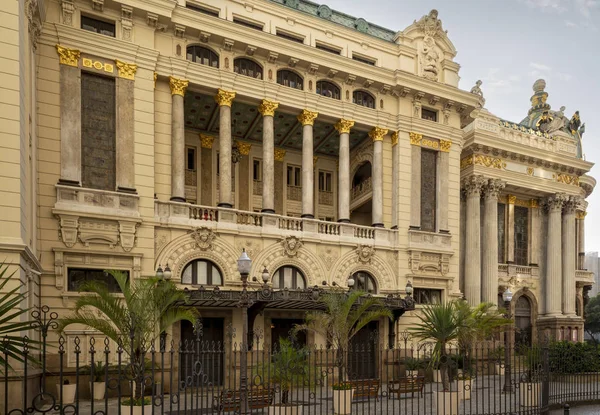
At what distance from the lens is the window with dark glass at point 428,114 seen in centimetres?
3177

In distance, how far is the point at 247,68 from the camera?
88.3 ft

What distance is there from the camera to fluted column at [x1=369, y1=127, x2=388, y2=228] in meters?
29.6

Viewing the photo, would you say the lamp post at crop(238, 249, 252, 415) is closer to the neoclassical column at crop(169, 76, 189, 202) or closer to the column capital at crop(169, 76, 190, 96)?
A: the neoclassical column at crop(169, 76, 189, 202)

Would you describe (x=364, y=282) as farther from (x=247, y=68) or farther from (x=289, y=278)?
(x=247, y=68)

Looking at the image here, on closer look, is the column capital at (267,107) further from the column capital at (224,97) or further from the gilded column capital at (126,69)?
the gilded column capital at (126,69)

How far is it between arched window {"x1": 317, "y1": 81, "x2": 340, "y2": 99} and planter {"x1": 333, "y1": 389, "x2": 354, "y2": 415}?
1762 centimetres

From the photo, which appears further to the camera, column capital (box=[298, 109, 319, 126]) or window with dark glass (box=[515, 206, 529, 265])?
window with dark glass (box=[515, 206, 529, 265])

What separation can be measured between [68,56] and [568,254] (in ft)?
132

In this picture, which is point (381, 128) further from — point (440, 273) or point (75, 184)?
point (75, 184)

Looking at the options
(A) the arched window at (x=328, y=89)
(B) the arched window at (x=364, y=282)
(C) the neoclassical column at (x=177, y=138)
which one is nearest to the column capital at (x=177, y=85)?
(C) the neoclassical column at (x=177, y=138)

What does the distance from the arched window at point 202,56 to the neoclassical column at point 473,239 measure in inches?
862

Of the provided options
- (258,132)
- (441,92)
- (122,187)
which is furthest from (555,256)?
(122,187)

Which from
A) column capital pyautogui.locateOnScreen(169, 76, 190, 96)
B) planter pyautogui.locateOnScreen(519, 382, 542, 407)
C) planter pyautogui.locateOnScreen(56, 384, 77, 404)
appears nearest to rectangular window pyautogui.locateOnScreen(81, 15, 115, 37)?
column capital pyautogui.locateOnScreen(169, 76, 190, 96)

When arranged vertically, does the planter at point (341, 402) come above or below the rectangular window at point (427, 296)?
below
